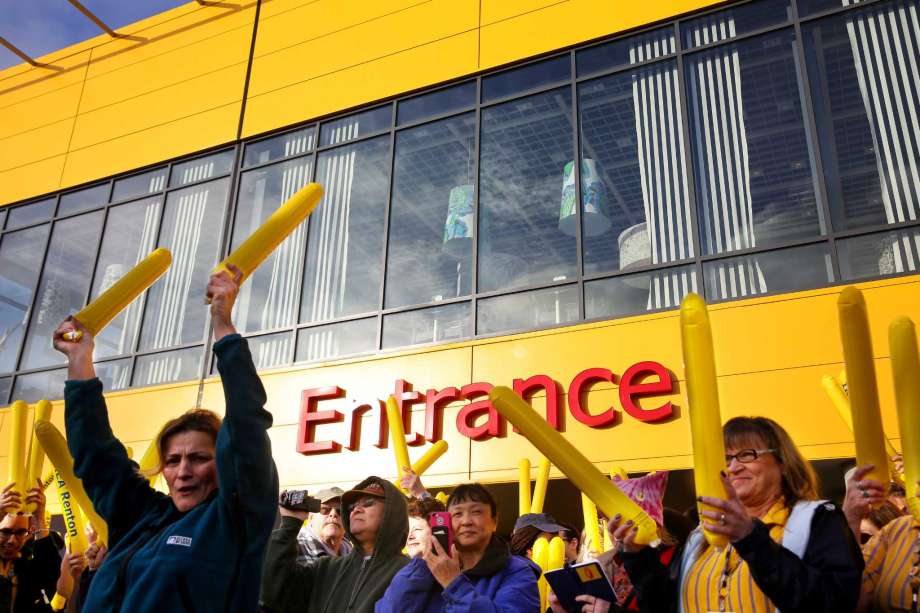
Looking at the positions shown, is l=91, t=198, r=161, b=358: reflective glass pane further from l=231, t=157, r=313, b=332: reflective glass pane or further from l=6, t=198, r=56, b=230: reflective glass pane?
l=231, t=157, r=313, b=332: reflective glass pane

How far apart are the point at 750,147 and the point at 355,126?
5485 millimetres

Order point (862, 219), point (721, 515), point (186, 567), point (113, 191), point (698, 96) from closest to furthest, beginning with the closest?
point (721, 515) < point (186, 567) < point (862, 219) < point (698, 96) < point (113, 191)

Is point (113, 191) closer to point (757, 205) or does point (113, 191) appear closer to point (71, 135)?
point (71, 135)

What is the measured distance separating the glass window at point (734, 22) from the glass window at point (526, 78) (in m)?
1.53

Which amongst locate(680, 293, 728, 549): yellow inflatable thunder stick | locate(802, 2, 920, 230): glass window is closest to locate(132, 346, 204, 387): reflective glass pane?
locate(802, 2, 920, 230): glass window

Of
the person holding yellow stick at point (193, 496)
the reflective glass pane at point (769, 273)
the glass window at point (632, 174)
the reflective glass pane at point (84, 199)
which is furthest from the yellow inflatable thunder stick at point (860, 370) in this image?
the reflective glass pane at point (84, 199)

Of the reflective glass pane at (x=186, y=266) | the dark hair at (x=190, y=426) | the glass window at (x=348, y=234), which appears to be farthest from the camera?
the reflective glass pane at (x=186, y=266)

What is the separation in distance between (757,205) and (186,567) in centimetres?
744

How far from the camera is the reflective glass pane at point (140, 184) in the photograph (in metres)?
12.9

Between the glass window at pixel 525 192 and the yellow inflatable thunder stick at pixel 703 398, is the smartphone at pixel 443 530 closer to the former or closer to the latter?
the yellow inflatable thunder stick at pixel 703 398

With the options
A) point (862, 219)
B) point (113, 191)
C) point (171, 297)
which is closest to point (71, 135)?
point (113, 191)

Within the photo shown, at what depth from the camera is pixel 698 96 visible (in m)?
9.10

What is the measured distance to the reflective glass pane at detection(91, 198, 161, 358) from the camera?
12.1m

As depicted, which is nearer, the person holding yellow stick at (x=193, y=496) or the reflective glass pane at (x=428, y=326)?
the person holding yellow stick at (x=193, y=496)
